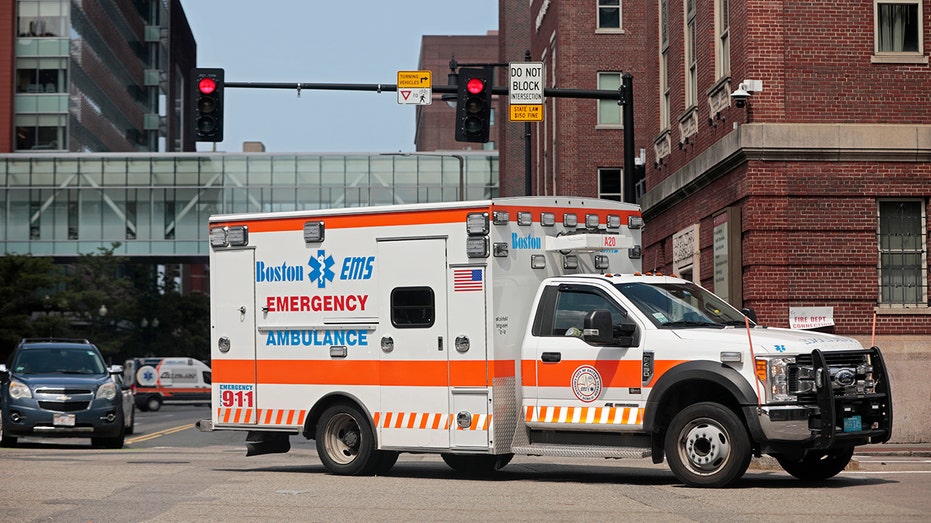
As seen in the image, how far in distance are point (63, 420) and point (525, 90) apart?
356 inches

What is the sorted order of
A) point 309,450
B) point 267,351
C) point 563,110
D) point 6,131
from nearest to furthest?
point 267,351, point 309,450, point 563,110, point 6,131

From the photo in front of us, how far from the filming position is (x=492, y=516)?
11.3 meters

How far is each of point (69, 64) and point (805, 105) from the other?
231 feet

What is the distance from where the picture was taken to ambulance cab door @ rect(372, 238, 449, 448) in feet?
49.8

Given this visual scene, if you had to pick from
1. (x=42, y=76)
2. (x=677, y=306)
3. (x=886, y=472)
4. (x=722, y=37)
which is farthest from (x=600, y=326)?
(x=42, y=76)

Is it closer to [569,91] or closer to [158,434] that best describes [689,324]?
[569,91]

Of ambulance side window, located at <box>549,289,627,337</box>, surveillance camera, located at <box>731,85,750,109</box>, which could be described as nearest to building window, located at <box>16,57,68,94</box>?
surveillance camera, located at <box>731,85,750,109</box>

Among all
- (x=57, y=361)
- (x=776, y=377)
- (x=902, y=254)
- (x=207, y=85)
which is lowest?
(x=57, y=361)

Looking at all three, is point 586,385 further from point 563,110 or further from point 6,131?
point 6,131

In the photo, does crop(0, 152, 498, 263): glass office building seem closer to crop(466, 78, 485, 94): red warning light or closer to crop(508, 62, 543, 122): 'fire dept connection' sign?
crop(508, 62, 543, 122): 'fire dept connection' sign

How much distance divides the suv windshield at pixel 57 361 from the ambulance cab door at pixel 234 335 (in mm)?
7676

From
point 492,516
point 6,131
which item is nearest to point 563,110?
point 492,516

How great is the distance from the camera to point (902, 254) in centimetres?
2334

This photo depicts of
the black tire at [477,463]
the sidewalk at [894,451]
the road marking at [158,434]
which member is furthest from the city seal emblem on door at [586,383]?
the road marking at [158,434]
